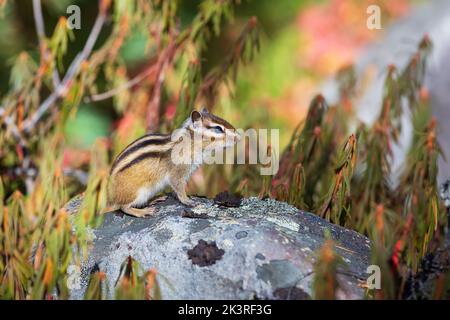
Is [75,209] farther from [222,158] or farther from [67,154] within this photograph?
[67,154]

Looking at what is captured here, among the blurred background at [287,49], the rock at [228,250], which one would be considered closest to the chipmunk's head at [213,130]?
the rock at [228,250]

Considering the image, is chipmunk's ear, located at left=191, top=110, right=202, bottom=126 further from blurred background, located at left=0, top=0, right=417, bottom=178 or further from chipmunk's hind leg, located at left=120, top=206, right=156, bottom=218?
blurred background, located at left=0, top=0, right=417, bottom=178

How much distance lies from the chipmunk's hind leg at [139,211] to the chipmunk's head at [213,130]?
0.46 m

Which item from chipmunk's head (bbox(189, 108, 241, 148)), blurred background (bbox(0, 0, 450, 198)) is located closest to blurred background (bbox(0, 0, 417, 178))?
blurred background (bbox(0, 0, 450, 198))

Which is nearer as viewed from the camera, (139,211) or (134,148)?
(139,211)

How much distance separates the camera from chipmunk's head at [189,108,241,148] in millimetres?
3688

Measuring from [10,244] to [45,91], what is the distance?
417cm

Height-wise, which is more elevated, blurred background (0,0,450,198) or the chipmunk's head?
blurred background (0,0,450,198)

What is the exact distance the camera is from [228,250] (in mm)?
2963

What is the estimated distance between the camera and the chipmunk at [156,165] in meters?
3.54

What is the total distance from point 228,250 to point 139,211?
65cm

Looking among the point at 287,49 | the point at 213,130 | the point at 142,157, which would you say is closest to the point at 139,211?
the point at 142,157

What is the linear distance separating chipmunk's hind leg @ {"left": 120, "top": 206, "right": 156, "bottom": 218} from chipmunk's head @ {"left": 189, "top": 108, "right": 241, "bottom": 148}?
0.46 m

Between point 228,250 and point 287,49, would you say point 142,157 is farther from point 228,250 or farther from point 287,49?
point 287,49
